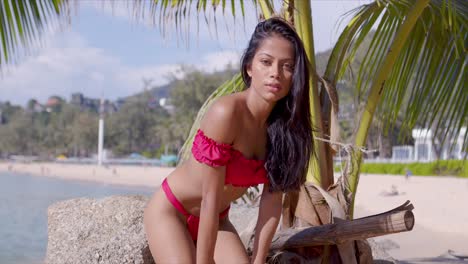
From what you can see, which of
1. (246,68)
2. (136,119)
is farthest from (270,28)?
(136,119)

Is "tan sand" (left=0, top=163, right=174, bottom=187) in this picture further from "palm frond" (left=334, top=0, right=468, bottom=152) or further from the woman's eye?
the woman's eye

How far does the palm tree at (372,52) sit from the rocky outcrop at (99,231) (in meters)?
0.66

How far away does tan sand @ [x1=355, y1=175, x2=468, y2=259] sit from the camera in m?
10.1

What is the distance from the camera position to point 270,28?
2408 millimetres

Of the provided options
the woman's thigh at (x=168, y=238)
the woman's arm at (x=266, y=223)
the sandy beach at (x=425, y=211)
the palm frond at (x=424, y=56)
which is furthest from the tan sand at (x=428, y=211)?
the woman's thigh at (x=168, y=238)

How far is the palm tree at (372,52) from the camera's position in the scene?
3157 millimetres

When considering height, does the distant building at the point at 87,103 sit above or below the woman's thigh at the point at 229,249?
below

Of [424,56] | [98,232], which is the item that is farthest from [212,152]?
[424,56]

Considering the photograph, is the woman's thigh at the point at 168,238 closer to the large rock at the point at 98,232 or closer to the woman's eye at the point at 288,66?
the woman's eye at the point at 288,66

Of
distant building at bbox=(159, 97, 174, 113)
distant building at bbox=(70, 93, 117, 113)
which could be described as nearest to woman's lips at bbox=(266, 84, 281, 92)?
distant building at bbox=(159, 97, 174, 113)

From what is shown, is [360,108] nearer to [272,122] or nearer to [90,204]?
[272,122]

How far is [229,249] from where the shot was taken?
2465mm

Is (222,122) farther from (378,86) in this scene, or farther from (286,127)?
(378,86)

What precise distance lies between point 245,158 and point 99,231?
174 cm
